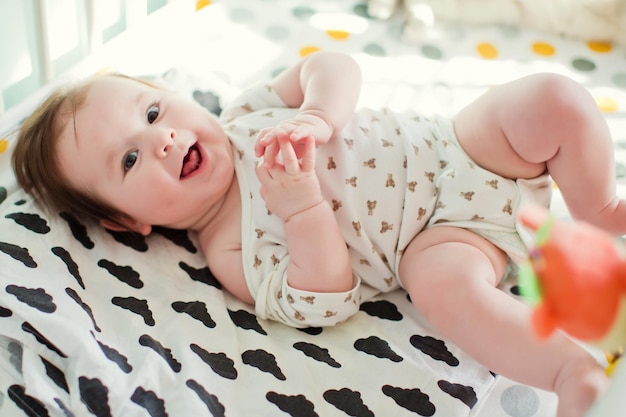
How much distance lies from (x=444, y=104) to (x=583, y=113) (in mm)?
448

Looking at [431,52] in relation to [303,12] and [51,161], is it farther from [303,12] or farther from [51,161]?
[51,161]

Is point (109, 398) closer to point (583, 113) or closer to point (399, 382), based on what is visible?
point (399, 382)

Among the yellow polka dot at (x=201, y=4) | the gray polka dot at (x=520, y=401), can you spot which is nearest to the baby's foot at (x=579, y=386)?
the gray polka dot at (x=520, y=401)

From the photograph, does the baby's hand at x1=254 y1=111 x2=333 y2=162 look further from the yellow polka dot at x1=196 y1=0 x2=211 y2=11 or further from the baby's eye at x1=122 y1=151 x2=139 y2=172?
the yellow polka dot at x1=196 y1=0 x2=211 y2=11

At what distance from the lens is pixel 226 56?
1.46m

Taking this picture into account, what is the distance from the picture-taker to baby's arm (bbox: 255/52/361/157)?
37.6 inches

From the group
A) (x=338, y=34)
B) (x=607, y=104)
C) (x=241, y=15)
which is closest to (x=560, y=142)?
(x=607, y=104)

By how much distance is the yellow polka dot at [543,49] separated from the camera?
1473 mm

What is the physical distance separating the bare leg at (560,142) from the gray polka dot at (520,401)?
10.1 inches

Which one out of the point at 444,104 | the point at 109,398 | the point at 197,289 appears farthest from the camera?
the point at 444,104

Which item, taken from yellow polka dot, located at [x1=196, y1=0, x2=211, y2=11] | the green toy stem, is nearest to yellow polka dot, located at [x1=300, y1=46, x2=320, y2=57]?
yellow polka dot, located at [x1=196, y1=0, x2=211, y2=11]

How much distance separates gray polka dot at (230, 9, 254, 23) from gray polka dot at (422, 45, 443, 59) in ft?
1.25

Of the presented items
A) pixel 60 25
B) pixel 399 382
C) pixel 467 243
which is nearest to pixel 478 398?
pixel 399 382

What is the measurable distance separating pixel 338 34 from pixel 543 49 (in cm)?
43
